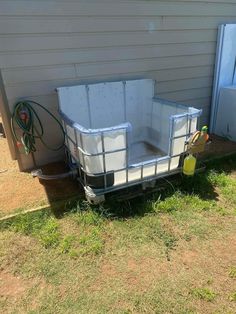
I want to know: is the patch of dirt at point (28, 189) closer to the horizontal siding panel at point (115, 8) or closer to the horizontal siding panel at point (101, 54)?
the horizontal siding panel at point (101, 54)

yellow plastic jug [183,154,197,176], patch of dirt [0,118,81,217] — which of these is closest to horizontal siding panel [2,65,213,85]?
patch of dirt [0,118,81,217]

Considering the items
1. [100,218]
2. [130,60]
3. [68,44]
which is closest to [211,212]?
[100,218]

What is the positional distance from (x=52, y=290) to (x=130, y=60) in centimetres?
304

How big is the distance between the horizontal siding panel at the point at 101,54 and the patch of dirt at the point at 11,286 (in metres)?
2.27

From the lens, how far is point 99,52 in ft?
11.7

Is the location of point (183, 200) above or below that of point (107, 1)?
below

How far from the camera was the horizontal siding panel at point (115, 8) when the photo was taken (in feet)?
9.82

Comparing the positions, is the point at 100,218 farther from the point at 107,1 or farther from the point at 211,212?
the point at 107,1

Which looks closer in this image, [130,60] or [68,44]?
[68,44]

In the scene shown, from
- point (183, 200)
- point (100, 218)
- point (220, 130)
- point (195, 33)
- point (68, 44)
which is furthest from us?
point (220, 130)

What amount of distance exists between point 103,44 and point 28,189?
2.09 m

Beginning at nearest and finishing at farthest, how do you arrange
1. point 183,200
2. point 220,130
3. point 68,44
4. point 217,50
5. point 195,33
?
1. point 183,200
2. point 68,44
3. point 195,33
4. point 217,50
5. point 220,130

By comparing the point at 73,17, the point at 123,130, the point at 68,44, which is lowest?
the point at 123,130

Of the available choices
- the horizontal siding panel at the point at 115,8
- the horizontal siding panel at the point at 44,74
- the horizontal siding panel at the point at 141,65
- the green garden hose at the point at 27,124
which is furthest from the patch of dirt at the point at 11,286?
the horizontal siding panel at the point at 115,8
